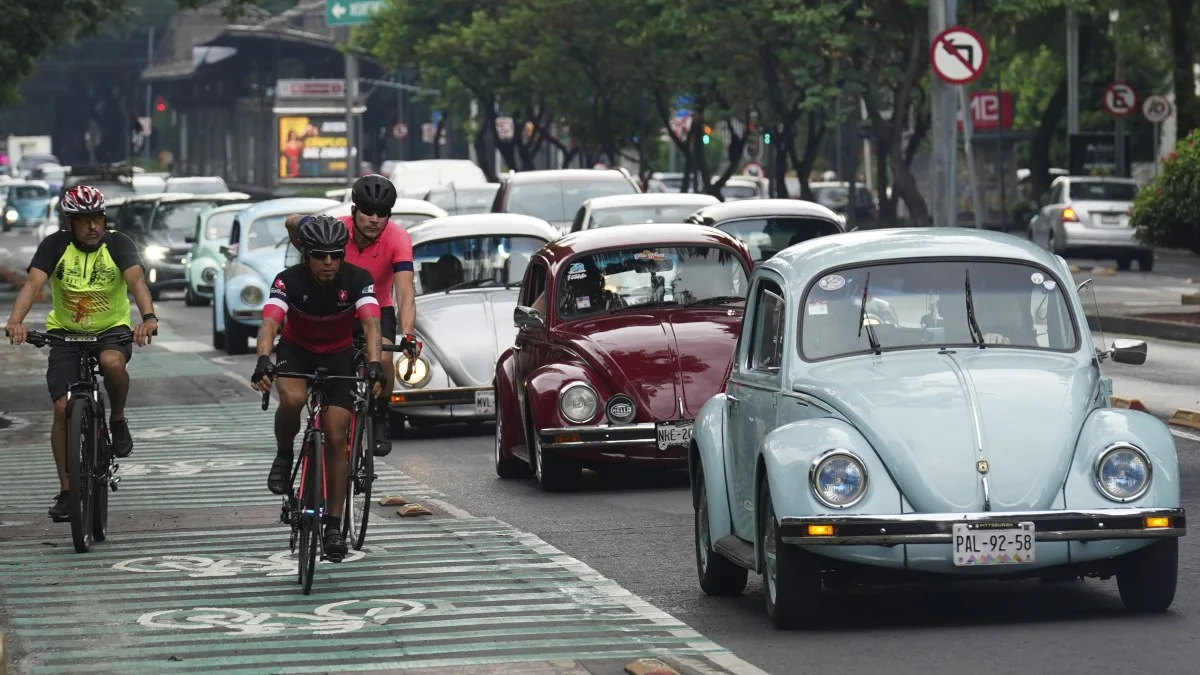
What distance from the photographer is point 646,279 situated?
14648 mm

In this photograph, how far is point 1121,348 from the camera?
9.66m

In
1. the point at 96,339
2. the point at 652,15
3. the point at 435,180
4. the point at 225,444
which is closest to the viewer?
the point at 96,339

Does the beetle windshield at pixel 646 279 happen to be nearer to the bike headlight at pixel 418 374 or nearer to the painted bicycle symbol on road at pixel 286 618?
the bike headlight at pixel 418 374

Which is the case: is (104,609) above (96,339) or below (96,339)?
below

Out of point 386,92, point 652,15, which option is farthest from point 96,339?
point 386,92

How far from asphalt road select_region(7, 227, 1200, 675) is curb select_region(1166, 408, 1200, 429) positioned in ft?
2.70

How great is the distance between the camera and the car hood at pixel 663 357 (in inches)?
534

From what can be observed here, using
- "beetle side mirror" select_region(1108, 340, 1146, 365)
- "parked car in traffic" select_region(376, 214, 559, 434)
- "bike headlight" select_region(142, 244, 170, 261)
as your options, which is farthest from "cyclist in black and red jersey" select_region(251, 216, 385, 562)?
"bike headlight" select_region(142, 244, 170, 261)

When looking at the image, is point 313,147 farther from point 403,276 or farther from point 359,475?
point 359,475

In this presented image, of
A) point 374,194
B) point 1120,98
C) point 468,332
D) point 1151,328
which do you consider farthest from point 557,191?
point 1120,98

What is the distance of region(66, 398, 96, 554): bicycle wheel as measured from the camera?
37.7ft

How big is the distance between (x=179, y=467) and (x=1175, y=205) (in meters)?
15.0

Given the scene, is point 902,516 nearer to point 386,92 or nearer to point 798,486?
point 798,486

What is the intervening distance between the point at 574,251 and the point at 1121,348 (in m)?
5.59
